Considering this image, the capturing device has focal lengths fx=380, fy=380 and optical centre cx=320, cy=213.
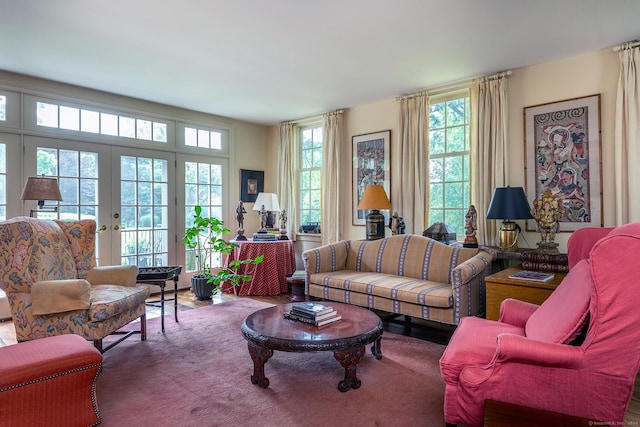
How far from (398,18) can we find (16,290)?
3.28 m

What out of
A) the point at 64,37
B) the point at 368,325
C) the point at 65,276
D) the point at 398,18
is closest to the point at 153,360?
the point at 65,276

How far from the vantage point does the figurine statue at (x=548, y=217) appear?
3188mm

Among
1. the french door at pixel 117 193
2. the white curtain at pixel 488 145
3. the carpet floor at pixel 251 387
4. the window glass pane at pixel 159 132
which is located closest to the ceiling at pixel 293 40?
the white curtain at pixel 488 145

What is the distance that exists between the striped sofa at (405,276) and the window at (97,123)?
2802 millimetres

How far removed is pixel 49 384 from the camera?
5.80 ft

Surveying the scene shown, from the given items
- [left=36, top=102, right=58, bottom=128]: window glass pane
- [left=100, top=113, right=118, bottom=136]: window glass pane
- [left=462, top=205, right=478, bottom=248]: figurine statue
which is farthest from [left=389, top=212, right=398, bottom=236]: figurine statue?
[left=36, top=102, right=58, bottom=128]: window glass pane

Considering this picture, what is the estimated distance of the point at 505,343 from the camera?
1.53m

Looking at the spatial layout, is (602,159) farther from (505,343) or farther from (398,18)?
(505,343)

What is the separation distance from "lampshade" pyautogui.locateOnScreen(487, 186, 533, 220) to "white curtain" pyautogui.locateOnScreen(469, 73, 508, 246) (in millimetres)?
437

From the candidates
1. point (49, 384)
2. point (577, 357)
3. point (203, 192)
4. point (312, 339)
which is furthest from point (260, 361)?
point (203, 192)

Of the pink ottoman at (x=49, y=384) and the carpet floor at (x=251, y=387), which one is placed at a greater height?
the pink ottoman at (x=49, y=384)

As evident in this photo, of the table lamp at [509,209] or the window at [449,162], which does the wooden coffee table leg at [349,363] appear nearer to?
the table lamp at [509,209]

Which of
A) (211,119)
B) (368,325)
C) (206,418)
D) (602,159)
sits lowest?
(206,418)

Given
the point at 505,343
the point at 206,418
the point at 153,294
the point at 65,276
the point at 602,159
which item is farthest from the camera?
the point at 153,294
